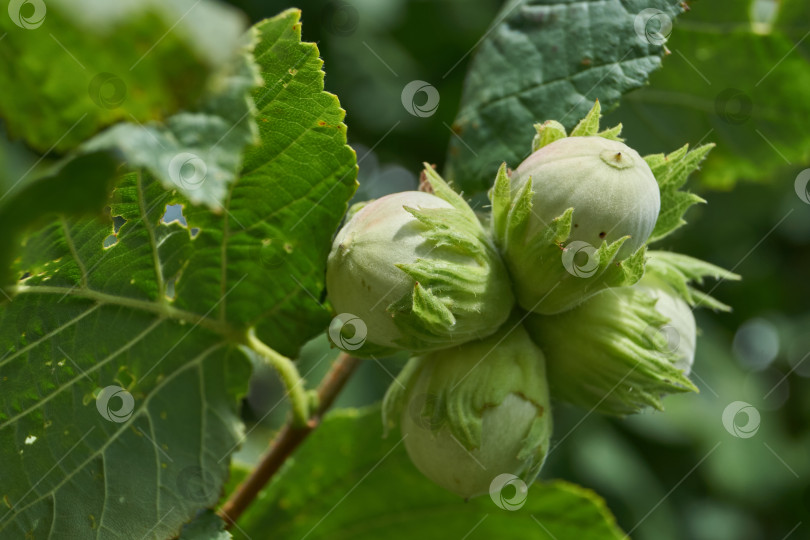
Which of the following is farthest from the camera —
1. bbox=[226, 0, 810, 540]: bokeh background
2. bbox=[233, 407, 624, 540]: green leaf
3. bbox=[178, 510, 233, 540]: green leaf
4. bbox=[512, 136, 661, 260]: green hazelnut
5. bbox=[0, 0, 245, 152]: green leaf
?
bbox=[226, 0, 810, 540]: bokeh background

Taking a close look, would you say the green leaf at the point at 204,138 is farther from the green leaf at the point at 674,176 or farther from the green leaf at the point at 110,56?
the green leaf at the point at 674,176

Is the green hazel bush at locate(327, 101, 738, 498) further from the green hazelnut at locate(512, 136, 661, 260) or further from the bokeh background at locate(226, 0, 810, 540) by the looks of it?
the bokeh background at locate(226, 0, 810, 540)

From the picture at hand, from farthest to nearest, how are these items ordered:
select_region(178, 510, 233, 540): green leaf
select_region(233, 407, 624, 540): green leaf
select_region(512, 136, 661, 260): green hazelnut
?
select_region(233, 407, 624, 540): green leaf
select_region(178, 510, 233, 540): green leaf
select_region(512, 136, 661, 260): green hazelnut

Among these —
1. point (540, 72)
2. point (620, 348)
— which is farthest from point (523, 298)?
point (540, 72)

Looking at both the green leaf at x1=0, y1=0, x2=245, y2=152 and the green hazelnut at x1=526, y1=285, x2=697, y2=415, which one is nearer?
the green leaf at x1=0, y1=0, x2=245, y2=152

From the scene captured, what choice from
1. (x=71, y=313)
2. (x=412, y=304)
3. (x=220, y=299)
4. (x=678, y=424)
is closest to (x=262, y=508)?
(x=220, y=299)

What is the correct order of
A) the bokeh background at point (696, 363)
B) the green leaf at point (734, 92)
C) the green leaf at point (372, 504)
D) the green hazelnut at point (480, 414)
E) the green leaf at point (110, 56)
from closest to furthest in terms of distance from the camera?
1. the green leaf at point (110, 56)
2. the green hazelnut at point (480, 414)
3. the green leaf at point (372, 504)
4. the green leaf at point (734, 92)
5. the bokeh background at point (696, 363)

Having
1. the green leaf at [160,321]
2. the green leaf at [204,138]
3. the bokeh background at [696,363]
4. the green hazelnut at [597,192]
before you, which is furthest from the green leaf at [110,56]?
the bokeh background at [696,363]

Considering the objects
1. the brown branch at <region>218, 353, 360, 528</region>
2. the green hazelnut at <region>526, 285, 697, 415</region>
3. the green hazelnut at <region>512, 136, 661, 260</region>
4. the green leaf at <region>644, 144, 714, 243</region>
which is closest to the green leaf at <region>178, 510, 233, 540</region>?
the brown branch at <region>218, 353, 360, 528</region>
